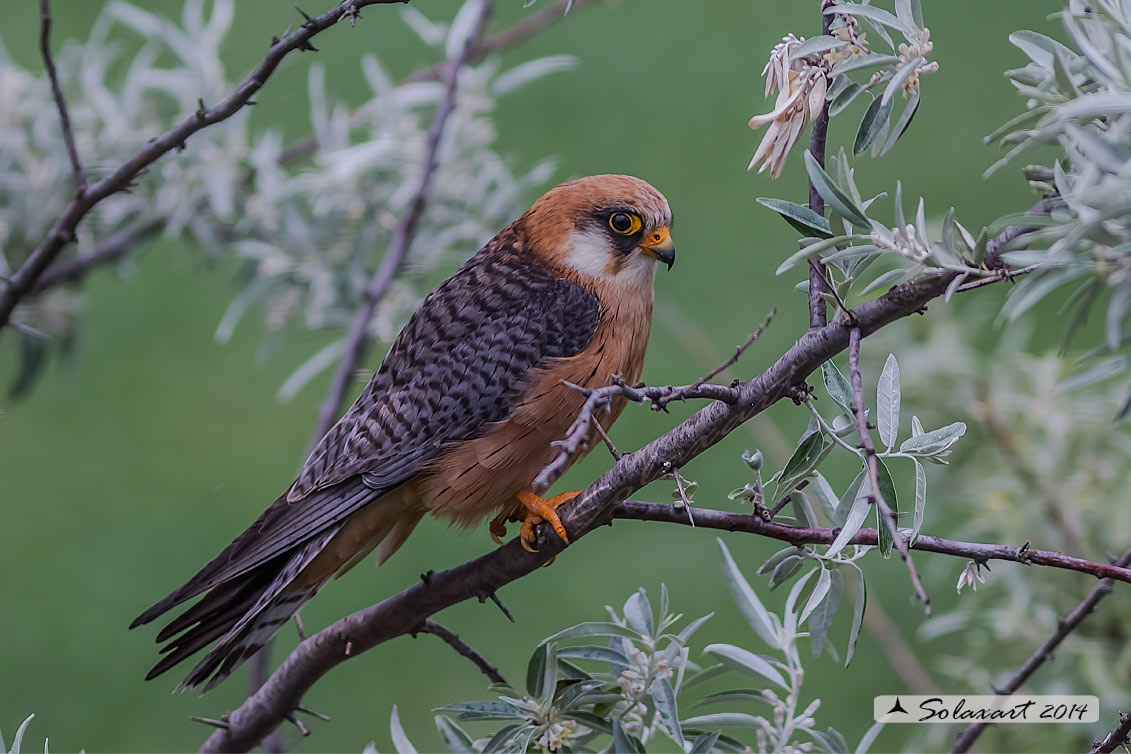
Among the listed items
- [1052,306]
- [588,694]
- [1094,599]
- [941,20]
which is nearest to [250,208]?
[588,694]

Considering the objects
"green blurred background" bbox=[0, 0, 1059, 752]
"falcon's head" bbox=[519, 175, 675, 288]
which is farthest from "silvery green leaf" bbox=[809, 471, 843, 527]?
"green blurred background" bbox=[0, 0, 1059, 752]

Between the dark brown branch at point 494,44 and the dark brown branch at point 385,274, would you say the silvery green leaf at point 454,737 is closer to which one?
the dark brown branch at point 385,274

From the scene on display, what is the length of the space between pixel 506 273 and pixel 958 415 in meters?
1.17

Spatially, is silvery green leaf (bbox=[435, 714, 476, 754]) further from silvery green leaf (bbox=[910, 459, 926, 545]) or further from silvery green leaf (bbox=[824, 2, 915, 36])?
silvery green leaf (bbox=[824, 2, 915, 36])

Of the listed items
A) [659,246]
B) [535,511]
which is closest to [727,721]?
[535,511]

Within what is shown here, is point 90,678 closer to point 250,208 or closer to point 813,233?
point 250,208

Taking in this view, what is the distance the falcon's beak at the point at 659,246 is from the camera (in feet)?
7.26

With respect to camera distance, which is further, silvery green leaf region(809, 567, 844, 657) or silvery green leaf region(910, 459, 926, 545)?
silvery green leaf region(809, 567, 844, 657)

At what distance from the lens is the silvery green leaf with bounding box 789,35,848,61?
1199 millimetres

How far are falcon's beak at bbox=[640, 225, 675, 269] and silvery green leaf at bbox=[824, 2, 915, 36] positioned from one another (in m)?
1.00

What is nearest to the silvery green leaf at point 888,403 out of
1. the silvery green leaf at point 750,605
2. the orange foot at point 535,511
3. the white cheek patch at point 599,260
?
the silvery green leaf at point 750,605

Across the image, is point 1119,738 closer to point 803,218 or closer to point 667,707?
point 667,707

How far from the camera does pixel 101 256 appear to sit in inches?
101

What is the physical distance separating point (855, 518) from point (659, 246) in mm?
1088
